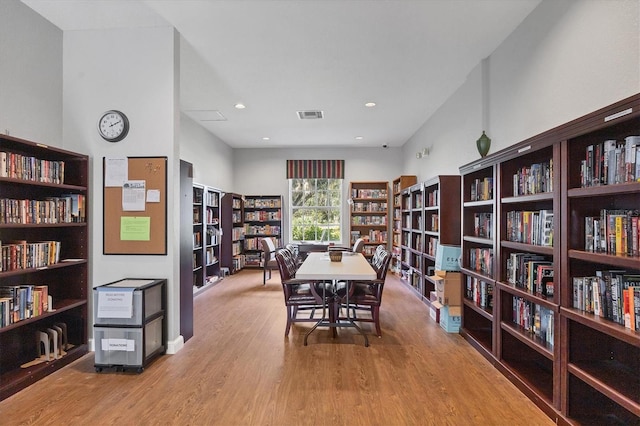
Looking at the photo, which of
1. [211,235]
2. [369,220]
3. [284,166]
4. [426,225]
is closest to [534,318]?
[426,225]

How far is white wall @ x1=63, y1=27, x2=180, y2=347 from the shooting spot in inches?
125

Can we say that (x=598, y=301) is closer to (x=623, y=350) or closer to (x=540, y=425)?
(x=623, y=350)

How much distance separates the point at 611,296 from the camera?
5.99ft

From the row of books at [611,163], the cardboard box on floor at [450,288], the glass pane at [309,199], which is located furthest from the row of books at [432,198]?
the glass pane at [309,199]

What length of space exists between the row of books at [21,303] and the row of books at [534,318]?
389cm

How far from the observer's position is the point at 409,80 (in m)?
4.25

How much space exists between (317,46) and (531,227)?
8.60ft

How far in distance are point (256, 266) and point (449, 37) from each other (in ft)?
20.9

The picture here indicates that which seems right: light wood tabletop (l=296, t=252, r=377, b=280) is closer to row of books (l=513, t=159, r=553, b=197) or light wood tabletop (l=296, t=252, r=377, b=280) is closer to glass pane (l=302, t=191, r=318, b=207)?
row of books (l=513, t=159, r=553, b=197)

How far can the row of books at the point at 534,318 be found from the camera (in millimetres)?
2328

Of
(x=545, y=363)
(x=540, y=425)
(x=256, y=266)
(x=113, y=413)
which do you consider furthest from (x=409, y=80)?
(x=256, y=266)

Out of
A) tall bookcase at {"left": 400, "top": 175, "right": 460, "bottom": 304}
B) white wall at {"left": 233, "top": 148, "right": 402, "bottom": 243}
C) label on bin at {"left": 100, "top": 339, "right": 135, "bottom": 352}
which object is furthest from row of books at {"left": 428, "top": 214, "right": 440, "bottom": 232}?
label on bin at {"left": 100, "top": 339, "right": 135, "bottom": 352}

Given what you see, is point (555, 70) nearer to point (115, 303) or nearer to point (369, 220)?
point (115, 303)

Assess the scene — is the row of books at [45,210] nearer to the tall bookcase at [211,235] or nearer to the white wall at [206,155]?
the white wall at [206,155]
